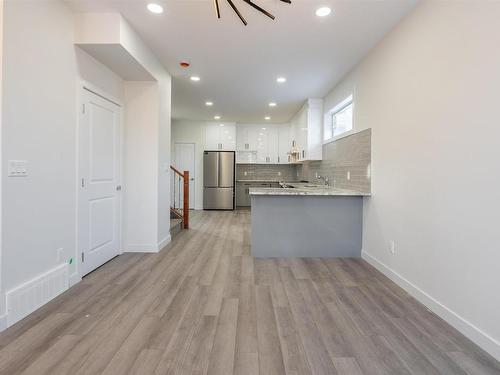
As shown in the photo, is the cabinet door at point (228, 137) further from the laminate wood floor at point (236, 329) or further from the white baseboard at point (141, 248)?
the laminate wood floor at point (236, 329)

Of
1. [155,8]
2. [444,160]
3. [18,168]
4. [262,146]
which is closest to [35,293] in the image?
[18,168]

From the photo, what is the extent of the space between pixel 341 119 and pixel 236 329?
389 centimetres

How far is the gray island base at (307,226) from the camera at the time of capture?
3559 mm

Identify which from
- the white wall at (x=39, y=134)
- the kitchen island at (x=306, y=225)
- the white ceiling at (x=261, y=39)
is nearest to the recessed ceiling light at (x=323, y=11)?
the white ceiling at (x=261, y=39)

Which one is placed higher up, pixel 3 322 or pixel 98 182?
pixel 98 182

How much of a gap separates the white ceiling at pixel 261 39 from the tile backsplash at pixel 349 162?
104 cm

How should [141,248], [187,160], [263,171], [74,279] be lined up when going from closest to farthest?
[74,279], [141,248], [187,160], [263,171]

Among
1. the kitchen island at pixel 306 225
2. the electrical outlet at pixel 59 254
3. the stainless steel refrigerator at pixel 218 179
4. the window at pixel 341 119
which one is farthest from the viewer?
the stainless steel refrigerator at pixel 218 179

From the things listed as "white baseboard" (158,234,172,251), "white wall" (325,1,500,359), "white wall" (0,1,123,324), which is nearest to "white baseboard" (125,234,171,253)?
"white baseboard" (158,234,172,251)

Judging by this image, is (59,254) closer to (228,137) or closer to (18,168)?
(18,168)

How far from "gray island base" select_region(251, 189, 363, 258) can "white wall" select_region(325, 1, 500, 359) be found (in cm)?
54

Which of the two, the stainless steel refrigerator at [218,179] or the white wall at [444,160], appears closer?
the white wall at [444,160]

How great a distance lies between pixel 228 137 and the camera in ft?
25.8

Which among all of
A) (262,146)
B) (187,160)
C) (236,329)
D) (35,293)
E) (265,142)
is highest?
(265,142)
